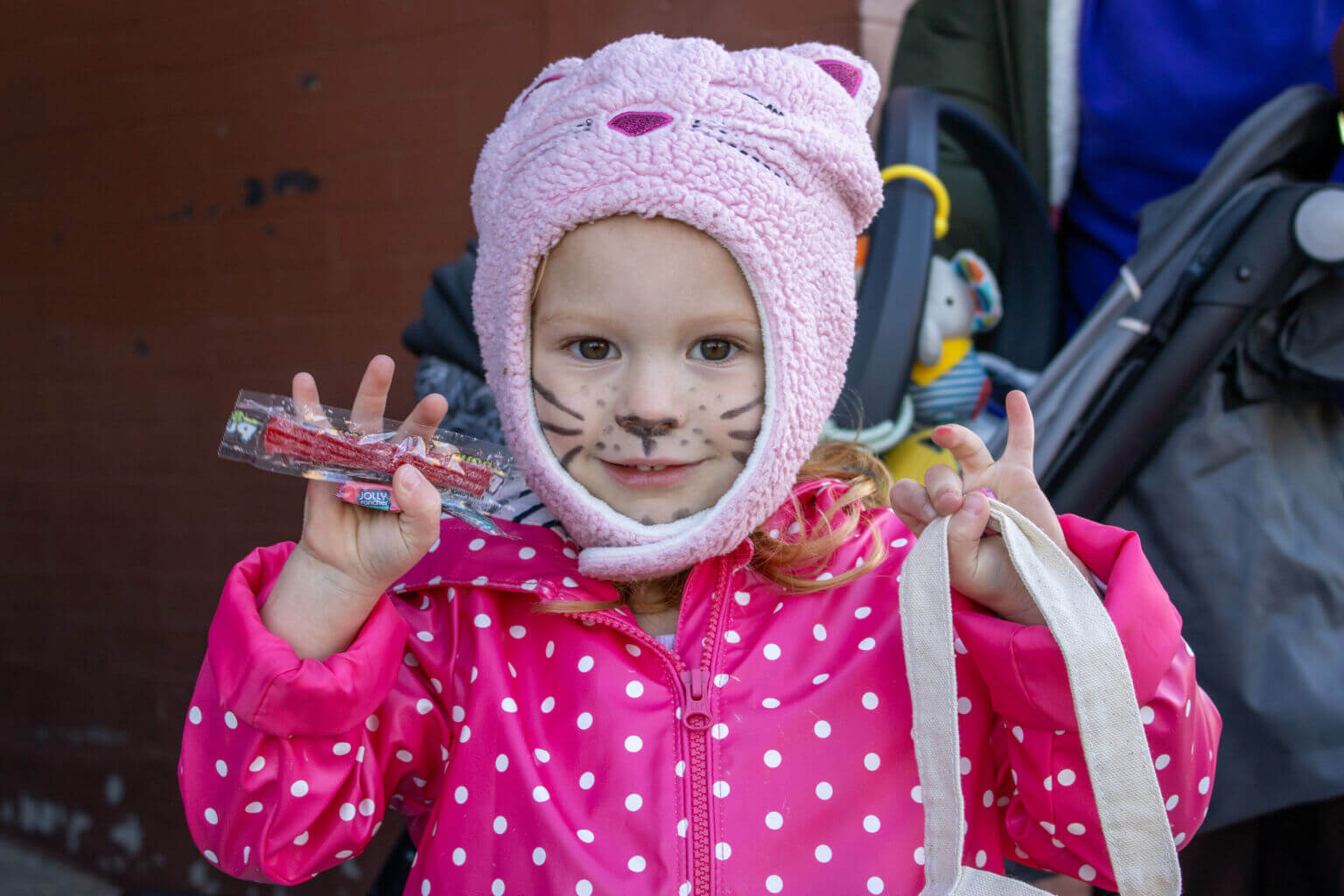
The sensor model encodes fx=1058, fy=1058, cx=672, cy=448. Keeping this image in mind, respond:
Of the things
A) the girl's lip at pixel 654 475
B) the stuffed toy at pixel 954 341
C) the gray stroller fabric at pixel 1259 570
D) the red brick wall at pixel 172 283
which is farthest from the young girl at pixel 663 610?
the red brick wall at pixel 172 283

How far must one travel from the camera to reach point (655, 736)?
3.98ft

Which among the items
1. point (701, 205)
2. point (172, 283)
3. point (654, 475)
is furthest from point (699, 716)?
point (172, 283)

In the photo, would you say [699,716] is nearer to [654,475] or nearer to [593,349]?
[654,475]

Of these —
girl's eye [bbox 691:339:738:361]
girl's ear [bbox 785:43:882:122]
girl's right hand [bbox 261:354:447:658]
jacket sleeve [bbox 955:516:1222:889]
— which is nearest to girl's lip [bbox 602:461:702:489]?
girl's eye [bbox 691:339:738:361]

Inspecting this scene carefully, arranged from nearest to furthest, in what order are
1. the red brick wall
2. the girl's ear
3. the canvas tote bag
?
the canvas tote bag < the girl's ear < the red brick wall

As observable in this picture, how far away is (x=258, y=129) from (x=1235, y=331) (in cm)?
239

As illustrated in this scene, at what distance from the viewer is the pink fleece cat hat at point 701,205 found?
1204mm

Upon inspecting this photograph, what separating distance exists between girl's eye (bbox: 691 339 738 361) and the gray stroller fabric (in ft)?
2.53

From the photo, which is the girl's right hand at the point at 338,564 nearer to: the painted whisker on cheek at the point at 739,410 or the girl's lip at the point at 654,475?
the girl's lip at the point at 654,475

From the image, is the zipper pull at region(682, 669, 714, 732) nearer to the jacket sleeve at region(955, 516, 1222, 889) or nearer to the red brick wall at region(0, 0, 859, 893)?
the jacket sleeve at region(955, 516, 1222, 889)

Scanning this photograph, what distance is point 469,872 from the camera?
3.98 ft

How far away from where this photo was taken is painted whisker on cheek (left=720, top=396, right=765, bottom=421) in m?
1.23

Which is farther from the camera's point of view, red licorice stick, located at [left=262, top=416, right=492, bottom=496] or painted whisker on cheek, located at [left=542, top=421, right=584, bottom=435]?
painted whisker on cheek, located at [left=542, top=421, right=584, bottom=435]

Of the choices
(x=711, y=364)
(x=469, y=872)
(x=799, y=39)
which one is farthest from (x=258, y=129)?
(x=469, y=872)
